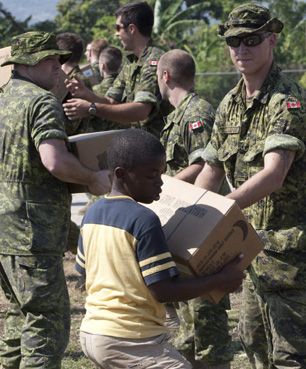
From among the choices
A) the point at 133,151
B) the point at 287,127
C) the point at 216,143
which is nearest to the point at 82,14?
the point at 216,143

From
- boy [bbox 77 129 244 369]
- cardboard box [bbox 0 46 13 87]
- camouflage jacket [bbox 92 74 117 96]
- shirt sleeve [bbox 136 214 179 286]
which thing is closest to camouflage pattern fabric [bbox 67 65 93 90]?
cardboard box [bbox 0 46 13 87]

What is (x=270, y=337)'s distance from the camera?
16.1ft

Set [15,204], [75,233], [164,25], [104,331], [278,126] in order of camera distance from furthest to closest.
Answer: [164,25]
[75,233]
[15,204]
[278,126]
[104,331]

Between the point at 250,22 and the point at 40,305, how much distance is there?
6.50ft

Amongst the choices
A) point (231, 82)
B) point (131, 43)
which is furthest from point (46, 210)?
point (231, 82)

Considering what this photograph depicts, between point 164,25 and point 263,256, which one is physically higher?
point 263,256

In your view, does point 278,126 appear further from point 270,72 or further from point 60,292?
point 60,292

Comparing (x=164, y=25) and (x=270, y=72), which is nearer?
(x=270, y=72)

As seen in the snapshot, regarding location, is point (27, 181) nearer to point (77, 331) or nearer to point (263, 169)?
point (263, 169)

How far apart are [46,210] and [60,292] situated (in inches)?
19.2

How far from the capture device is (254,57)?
15.8ft

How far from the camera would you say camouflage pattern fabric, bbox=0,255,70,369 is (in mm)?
5250

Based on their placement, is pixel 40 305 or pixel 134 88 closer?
pixel 40 305

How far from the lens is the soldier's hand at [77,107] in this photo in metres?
7.05
